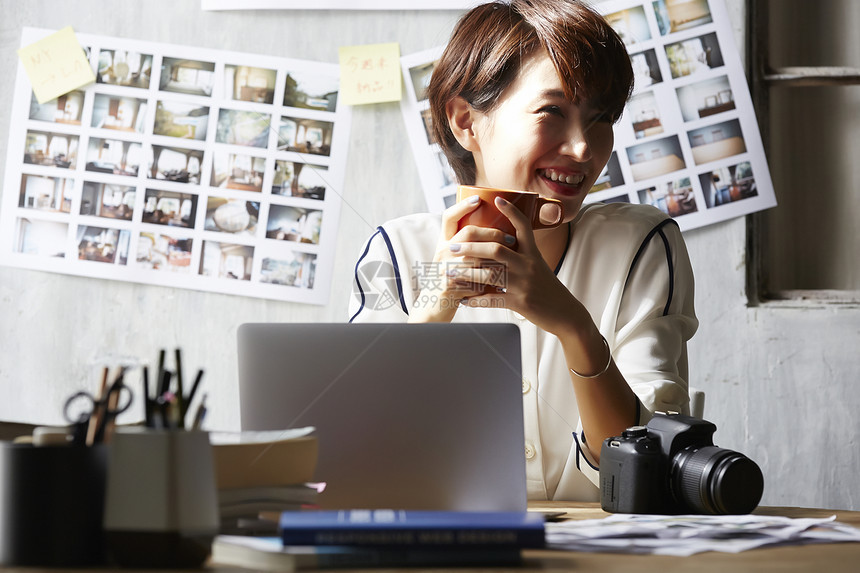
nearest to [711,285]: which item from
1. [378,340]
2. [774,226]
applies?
[774,226]

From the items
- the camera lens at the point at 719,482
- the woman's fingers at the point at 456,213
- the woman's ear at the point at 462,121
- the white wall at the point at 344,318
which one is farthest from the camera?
the white wall at the point at 344,318

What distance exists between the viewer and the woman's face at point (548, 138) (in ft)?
3.89

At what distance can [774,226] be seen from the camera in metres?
1.81

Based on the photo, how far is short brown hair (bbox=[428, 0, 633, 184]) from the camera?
1181 mm

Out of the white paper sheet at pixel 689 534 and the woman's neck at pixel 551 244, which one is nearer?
the white paper sheet at pixel 689 534

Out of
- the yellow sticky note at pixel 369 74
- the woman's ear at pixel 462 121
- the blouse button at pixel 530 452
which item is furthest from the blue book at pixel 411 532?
the yellow sticky note at pixel 369 74

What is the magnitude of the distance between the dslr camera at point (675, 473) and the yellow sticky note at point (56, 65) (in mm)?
1636

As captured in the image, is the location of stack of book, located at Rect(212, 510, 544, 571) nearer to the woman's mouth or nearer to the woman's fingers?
the woman's fingers

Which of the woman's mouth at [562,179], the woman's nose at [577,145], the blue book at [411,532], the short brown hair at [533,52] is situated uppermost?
the short brown hair at [533,52]

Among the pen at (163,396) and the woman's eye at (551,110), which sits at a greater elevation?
the woman's eye at (551,110)

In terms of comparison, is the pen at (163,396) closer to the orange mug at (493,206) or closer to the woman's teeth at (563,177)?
the orange mug at (493,206)

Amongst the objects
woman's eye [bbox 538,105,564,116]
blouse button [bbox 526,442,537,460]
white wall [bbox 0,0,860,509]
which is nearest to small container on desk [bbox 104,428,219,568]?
blouse button [bbox 526,442,537,460]

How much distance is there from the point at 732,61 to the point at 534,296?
1017 mm

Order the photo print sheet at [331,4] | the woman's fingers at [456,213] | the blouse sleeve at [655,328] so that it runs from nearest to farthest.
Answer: the woman's fingers at [456,213]
the blouse sleeve at [655,328]
the photo print sheet at [331,4]
